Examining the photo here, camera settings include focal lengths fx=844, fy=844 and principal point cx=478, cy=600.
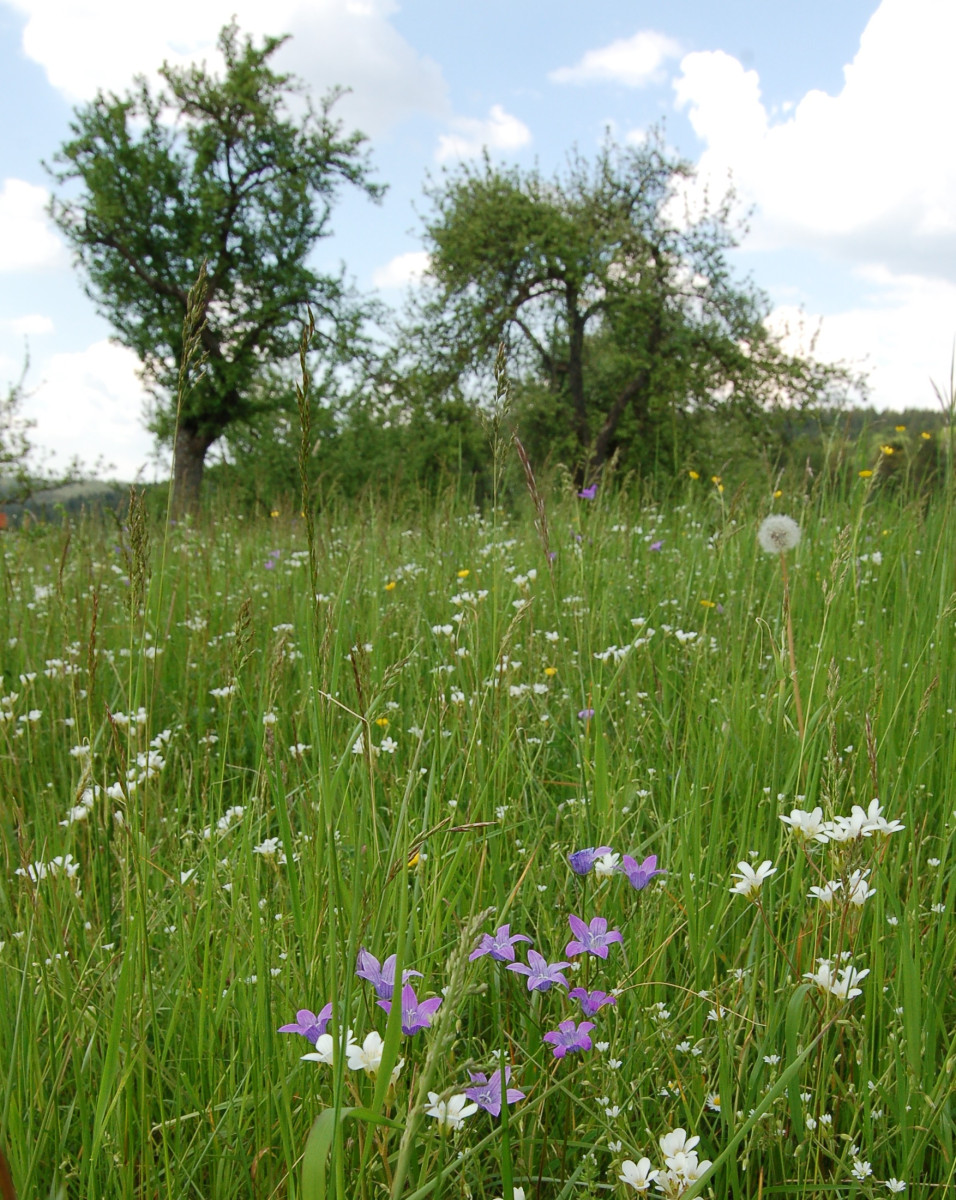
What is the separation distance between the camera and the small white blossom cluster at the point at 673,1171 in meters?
0.94

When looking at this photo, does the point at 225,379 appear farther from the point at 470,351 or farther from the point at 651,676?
the point at 651,676

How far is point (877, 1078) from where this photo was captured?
4.41 ft

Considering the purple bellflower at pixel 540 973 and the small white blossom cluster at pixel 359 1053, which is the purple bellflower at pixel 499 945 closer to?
the purple bellflower at pixel 540 973

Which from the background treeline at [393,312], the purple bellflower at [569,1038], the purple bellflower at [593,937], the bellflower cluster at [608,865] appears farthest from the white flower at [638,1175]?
the background treeline at [393,312]

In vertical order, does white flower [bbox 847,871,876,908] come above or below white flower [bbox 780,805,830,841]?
below

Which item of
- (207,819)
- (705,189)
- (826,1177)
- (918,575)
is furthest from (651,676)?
(705,189)

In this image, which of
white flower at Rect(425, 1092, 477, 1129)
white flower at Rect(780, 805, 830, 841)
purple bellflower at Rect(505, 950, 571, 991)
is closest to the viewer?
white flower at Rect(425, 1092, 477, 1129)

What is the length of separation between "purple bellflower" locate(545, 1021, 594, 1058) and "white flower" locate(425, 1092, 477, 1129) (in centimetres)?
17

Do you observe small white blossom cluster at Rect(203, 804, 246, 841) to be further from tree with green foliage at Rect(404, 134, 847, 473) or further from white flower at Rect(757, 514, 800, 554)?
tree with green foliage at Rect(404, 134, 847, 473)

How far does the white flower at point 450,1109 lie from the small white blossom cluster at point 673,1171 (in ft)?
0.74

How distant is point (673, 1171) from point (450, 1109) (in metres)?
0.28

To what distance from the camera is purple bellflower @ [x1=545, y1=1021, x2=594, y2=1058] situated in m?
1.04

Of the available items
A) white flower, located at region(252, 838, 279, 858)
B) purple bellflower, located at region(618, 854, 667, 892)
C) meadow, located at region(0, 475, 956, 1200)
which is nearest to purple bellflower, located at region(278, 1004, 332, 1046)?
meadow, located at region(0, 475, 956, 1200)

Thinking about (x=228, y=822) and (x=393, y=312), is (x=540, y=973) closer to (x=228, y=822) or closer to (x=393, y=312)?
(x=228, y=822)
